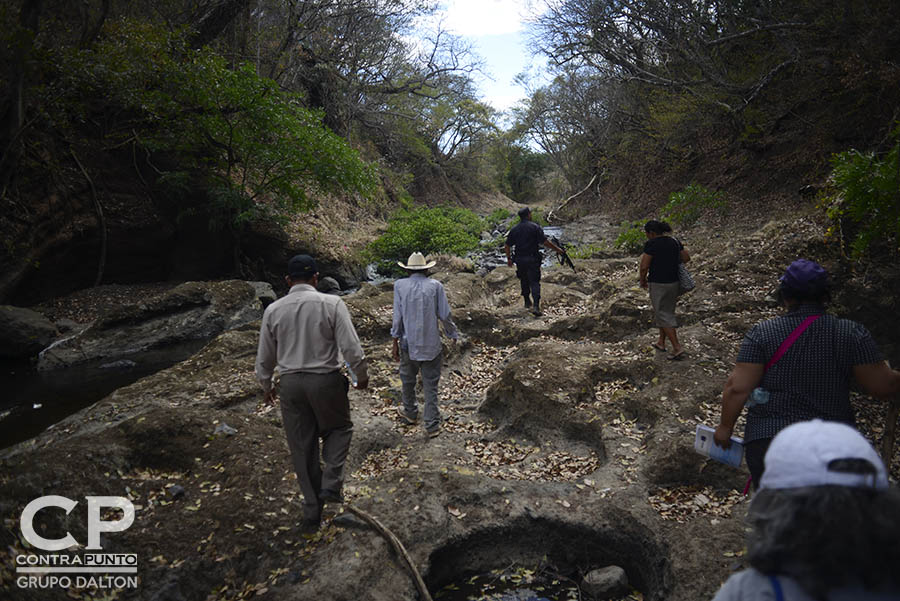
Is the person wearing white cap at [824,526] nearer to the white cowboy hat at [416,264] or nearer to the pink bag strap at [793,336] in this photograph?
the pink bag strap at [793,336]

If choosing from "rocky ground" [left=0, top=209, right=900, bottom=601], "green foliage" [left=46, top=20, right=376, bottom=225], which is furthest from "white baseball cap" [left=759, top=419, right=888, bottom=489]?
"green foliage" [left=46, top=20, right=376, bottom=225]

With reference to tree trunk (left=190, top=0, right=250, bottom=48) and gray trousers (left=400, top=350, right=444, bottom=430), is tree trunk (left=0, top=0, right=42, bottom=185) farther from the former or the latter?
gray trousers (left=400, top=350, right=444, bottom=430)

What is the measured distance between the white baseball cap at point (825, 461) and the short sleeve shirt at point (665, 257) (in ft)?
18.5

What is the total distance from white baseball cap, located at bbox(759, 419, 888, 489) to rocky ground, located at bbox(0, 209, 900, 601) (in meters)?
2.47

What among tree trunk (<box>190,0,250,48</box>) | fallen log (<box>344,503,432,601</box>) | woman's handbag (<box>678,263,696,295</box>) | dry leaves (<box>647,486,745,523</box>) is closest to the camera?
fallen log (<box>344,503,432,601</box>)

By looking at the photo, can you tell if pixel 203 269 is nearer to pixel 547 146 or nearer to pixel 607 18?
pixel 607 18

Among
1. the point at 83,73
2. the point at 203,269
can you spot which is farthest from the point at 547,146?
the point at 83,73

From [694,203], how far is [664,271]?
11.1 meters

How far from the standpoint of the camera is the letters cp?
384 cm

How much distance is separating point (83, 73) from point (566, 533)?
47.1ft

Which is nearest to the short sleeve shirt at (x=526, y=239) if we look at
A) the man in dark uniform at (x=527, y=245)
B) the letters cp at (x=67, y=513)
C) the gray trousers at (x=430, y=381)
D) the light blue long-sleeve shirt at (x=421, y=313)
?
the man in dark uniform at (x=527, y=245)

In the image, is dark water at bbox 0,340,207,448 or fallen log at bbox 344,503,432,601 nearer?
fallen log at bbox 344,503,432,601

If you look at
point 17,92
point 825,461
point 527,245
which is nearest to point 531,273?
point 527,245

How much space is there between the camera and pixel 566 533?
426cm
